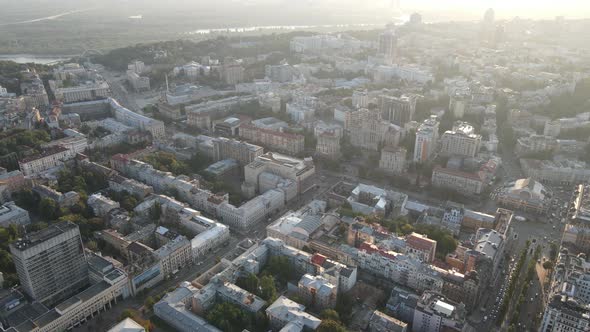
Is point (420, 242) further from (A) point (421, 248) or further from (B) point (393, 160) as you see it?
(B) point (393, 160)

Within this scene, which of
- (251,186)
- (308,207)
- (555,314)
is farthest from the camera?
(251,186)

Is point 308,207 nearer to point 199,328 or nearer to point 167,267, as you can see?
point 167,267

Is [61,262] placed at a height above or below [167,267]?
above

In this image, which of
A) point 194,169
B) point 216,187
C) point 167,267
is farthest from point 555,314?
point 194,169

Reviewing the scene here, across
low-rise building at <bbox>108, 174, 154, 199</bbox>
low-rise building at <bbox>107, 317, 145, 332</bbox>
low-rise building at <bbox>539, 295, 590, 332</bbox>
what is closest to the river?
low-rise building at <bbox>108, 174, 154, 199</bbox>

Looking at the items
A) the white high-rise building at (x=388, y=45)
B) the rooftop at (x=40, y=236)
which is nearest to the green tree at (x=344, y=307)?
the rooftop at (x=40, y=236)

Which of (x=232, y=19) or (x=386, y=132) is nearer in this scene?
(x=386, y=132)

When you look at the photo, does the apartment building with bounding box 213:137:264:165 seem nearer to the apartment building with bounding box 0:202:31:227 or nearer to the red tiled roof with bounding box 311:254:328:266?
the red tiled roof with bounding box 311:254:328:266

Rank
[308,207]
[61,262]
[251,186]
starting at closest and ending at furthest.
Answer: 1. [61,262]
2. [308,207]
3. [251,186]

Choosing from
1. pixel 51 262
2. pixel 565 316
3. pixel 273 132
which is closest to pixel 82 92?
pixel 273 132

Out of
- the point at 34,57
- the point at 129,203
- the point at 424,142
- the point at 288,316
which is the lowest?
the point at 288,316
